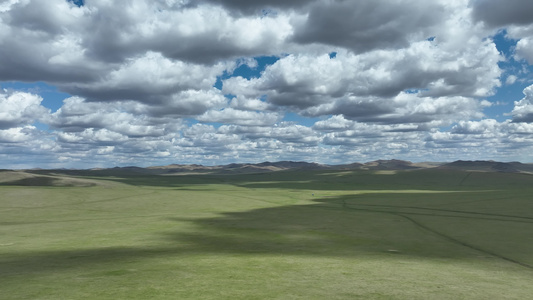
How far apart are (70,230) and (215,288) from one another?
1228 inches

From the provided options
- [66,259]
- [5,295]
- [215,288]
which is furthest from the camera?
[66,259]

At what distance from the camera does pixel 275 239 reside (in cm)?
3397

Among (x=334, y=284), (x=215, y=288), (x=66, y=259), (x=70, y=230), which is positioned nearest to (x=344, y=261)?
(x=334, y=284)

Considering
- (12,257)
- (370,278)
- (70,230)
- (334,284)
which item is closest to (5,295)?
(12,257)

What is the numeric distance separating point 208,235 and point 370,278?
2125 centimetres

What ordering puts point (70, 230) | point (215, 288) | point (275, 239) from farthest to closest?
point (70, 230)
point (275, 239)
point (215, 288)

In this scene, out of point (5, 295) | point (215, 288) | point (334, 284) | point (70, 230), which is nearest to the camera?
point (5, 295)

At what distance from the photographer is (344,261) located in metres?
23.1

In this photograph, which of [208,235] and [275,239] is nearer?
[275,239]

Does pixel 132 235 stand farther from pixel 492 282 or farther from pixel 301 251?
pixel 492 282

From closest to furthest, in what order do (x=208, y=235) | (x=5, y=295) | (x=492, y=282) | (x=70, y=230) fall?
(x=5, y=295), (x=492, y=282), (x=208, y=235), (x=70, y=230)

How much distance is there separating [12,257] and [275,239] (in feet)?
64.5

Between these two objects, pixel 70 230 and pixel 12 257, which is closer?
pixel 12 257

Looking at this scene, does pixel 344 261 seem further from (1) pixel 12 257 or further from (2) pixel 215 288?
(1) pixel 12 257
